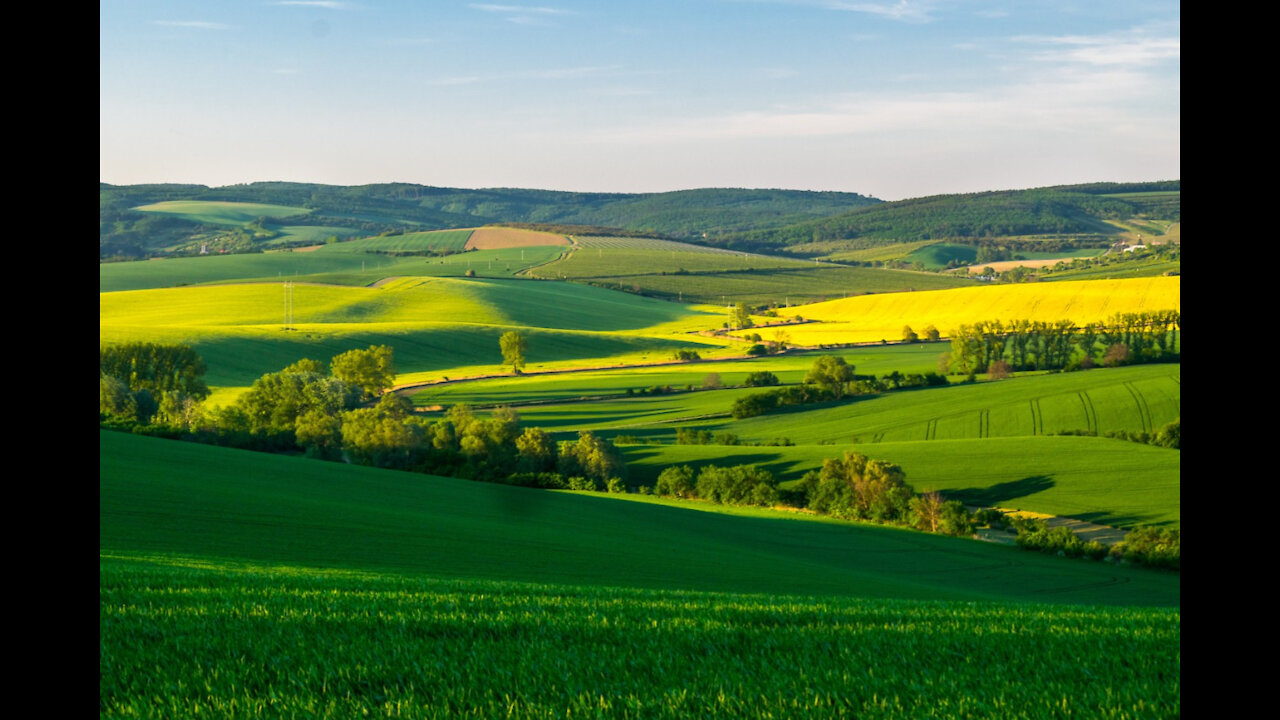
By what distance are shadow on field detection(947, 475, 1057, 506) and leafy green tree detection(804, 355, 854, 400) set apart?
28.0 meters

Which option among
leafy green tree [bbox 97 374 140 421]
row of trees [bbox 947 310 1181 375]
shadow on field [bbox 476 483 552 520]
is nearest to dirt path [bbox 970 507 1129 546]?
shadow on field [bbox 476 483 552 520]

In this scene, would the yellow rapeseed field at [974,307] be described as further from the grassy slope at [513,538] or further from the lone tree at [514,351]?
the grassy slope at [513,538]

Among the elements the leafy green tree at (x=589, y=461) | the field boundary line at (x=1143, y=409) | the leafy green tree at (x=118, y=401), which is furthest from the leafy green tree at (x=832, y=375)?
the leafy green tree at (x=118, y=401)

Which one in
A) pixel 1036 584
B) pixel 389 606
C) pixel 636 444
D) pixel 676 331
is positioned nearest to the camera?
pixel 389 606

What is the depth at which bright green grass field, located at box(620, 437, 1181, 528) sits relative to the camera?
50.7 m

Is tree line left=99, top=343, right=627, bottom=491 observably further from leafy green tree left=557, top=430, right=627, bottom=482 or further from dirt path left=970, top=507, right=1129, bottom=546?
dirt path left=970, top=507, right=1129, bottom=546

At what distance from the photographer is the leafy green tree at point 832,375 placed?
3255 inches

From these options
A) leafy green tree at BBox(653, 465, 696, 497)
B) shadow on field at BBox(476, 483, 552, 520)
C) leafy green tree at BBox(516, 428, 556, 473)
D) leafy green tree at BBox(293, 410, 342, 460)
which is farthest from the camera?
leafy green tree at BBox(293, 410, 342, 460)

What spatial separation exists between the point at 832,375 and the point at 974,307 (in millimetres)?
62877

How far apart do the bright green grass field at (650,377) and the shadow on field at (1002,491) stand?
3445cm
